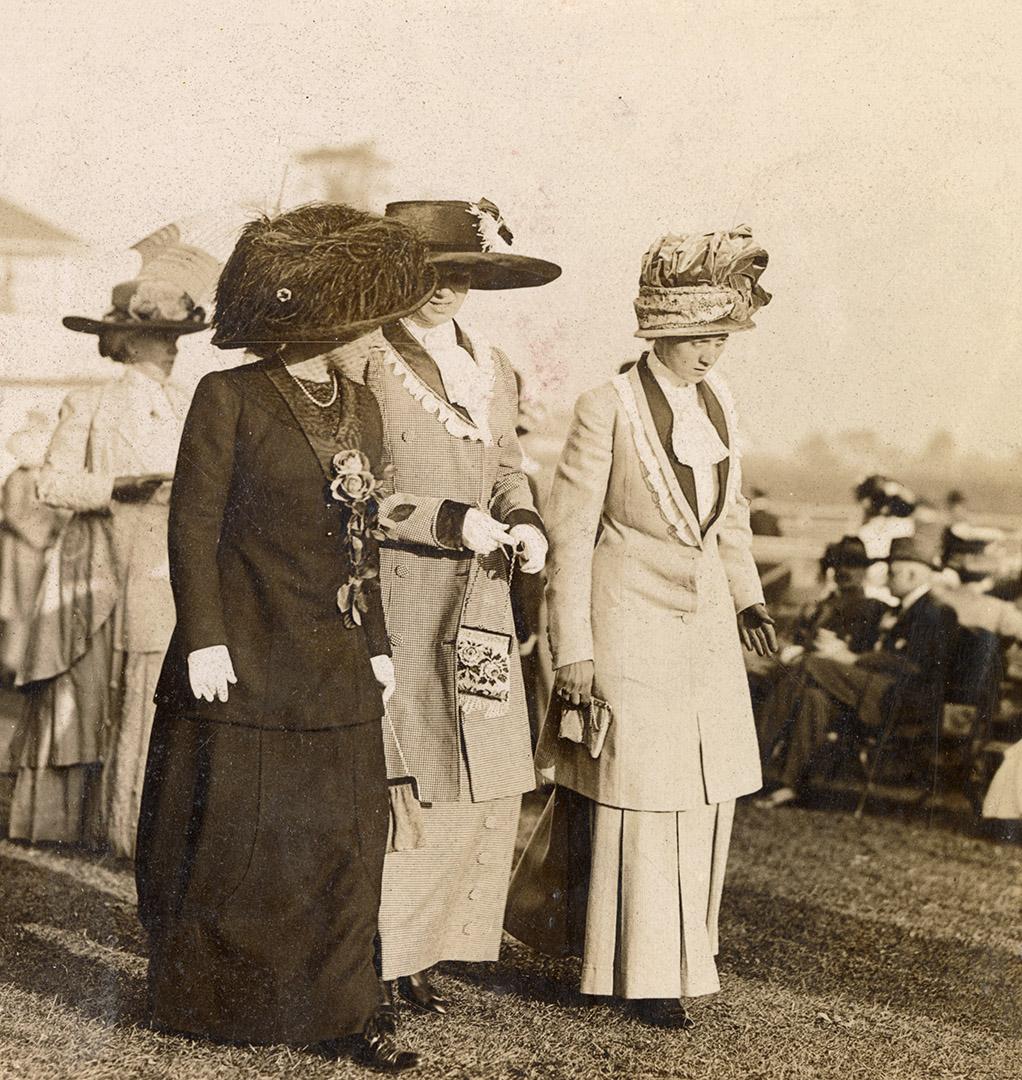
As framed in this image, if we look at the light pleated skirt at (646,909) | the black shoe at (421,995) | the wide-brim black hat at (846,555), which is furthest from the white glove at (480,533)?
the wide-brim black hat at (846,555)

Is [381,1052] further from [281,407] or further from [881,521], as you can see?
[881,521]

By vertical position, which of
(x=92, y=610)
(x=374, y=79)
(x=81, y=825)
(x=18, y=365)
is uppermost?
(x=374, y=79)

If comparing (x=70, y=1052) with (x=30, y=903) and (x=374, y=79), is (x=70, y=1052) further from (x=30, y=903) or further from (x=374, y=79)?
(x=374, y=79)

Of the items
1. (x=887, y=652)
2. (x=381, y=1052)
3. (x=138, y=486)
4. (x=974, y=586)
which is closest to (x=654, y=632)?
(x=381, y=1052)

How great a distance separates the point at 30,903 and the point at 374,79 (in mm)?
2815

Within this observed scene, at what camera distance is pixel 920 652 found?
5.77 meters

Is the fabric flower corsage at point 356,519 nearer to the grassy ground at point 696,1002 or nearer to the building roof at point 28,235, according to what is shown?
the grassy ground at point 696,1002

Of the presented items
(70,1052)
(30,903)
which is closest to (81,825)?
(30,903)

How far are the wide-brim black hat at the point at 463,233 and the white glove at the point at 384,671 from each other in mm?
1091

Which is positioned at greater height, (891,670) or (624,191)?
(624,191)

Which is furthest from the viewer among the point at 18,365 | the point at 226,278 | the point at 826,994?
the point at 18,365

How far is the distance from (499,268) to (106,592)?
1856mm

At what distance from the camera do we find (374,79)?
4.28 metres

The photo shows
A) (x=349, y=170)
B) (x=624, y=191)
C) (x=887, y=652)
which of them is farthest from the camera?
(x=887, y=652)
